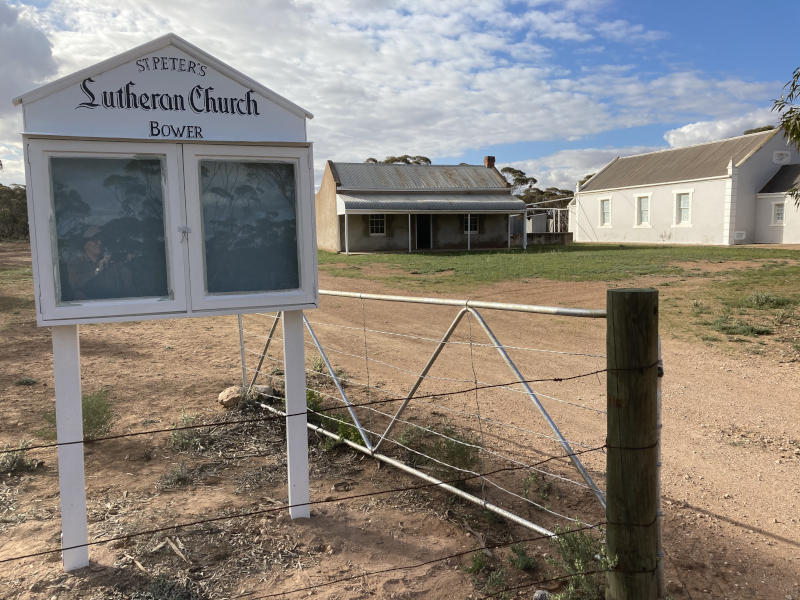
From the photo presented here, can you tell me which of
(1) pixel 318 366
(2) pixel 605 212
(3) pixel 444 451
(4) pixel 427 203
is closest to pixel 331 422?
(3) pixel 444 451

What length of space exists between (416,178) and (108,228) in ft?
97.3

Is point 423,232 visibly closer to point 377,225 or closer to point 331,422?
point 377,225

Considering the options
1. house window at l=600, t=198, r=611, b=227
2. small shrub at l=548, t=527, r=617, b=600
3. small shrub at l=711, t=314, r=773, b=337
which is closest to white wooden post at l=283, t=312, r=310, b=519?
small shrub at l=548, t=527, r=617, b=600

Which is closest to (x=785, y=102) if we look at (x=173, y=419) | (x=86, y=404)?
(x=173, y=419)

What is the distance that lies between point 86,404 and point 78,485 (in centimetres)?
206

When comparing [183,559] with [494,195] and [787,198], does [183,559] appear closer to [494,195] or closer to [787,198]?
[494,195]

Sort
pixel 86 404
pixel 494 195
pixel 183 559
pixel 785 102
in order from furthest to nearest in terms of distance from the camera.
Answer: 1. pixel 494 195
2. pixel 785 102
3. pixel 86 404
4. pixel 183 559

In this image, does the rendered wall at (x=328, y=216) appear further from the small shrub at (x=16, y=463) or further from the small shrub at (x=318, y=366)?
the small shrub at (x=16, y=463)

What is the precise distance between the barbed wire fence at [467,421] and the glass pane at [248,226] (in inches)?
33.6

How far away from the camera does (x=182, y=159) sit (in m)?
3.13

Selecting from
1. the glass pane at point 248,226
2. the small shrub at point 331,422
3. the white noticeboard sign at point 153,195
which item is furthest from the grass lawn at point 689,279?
the white noticeboard sign at point 153,195

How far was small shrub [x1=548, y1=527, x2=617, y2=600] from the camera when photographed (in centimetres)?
264

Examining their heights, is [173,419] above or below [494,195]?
below

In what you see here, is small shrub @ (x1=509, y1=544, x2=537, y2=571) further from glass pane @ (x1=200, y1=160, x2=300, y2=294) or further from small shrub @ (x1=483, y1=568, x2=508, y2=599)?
glass pane @ (x1=200, y1=160, x2=300, y2=294)
